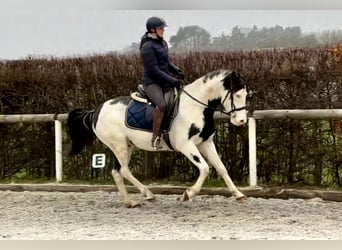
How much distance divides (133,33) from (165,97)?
86 centimetres

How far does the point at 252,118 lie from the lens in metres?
7.07

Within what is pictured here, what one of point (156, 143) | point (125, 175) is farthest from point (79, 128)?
point (156, 143)

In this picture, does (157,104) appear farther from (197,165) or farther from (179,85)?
(197,165)

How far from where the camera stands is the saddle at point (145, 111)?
6176mm

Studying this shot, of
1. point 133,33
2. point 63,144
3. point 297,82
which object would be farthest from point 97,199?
point 297,82

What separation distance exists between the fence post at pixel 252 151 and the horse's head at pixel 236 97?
1.09 m

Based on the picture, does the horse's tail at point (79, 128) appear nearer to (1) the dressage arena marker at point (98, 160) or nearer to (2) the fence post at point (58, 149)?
(1) the dressage arena marker at point (98, 160)

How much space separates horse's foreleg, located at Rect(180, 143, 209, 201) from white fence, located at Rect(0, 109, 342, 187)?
1203 mm

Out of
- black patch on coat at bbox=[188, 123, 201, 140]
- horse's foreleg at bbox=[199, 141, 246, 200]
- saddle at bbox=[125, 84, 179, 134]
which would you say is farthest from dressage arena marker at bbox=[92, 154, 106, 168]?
black patch on coat at bbox=[188, 123, 201, 140]

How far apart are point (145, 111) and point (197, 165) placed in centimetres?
77

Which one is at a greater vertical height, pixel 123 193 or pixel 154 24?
pixel 154 24

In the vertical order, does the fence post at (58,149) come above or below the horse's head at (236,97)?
below

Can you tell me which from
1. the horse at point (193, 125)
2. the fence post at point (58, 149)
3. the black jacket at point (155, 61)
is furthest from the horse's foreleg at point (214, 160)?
the fence post at point (58, 149)

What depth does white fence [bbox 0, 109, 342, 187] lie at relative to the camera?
679 cm
